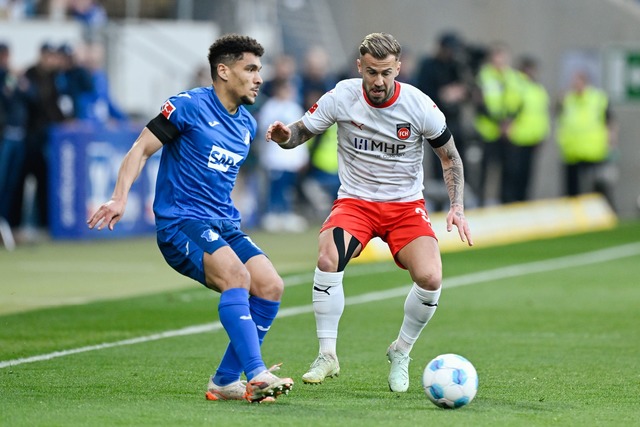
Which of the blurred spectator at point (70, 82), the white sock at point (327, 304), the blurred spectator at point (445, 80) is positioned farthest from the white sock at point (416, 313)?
the blurred spectator at point (445, 80)

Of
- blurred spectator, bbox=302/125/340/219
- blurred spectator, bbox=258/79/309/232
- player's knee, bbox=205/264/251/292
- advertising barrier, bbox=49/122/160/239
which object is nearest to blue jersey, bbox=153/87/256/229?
player's knee, bbox=205/264/251/292

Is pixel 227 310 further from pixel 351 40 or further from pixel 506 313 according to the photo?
pixel 351 40

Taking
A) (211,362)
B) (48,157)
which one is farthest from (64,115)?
(211,362)

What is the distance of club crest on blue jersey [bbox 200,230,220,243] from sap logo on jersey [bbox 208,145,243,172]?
363mm

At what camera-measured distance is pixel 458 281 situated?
15.0 m

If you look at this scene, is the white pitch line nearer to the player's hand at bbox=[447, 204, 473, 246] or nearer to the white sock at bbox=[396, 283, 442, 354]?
the white sock at bbox=[396, 283, 442, 354]

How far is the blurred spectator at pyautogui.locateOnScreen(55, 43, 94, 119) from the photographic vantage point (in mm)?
19297

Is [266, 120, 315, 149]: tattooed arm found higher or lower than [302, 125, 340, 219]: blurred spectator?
higher

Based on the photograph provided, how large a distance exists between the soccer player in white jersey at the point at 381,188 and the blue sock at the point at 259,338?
562 mm

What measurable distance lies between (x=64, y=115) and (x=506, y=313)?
29.3ft

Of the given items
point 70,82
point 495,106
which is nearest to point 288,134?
point 70,82

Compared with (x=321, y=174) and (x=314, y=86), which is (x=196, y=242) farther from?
(x=321, y=174)

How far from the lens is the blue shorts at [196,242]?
749 cm

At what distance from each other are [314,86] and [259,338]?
15065 mm
